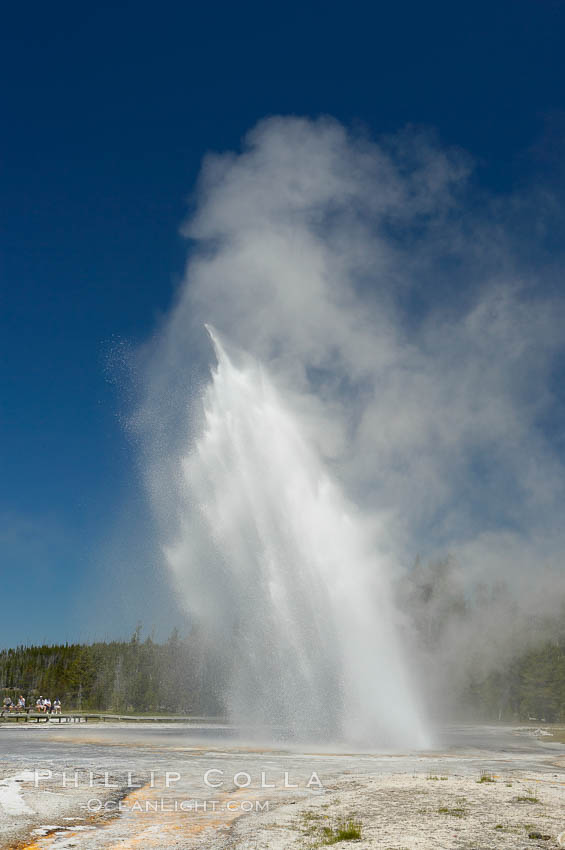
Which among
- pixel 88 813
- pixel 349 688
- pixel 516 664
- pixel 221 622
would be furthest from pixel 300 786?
pixel 516 664

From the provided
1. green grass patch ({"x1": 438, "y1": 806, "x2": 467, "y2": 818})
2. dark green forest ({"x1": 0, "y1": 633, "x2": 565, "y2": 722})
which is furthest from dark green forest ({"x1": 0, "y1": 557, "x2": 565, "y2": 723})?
green grass patch ({"x1": 438, "y1": 806, "x2": 467, "y2": 818})

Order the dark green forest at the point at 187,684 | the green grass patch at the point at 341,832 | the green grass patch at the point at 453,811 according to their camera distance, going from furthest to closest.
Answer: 1. the dark green forest at the point at 187,684
2. the green grass patch at the point at 453,811
3. the green grass patch at the point at 341,832

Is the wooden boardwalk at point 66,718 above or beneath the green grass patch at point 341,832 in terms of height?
beneath

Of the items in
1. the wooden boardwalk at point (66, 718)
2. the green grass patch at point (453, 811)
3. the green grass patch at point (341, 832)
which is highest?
the green grass patch at point (341, 832)

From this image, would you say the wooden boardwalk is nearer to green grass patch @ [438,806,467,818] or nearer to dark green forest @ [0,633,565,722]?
dark green forest @ [0,633,565,722]

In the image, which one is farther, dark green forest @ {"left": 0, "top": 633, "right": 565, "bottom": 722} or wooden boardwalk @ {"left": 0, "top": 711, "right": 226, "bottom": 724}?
dark green forest @ {"left": 0, "top": 633, "right": 565, "bottom": 722}

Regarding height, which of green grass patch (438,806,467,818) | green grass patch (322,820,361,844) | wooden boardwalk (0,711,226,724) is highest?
green grass patch (322,820,361,844)

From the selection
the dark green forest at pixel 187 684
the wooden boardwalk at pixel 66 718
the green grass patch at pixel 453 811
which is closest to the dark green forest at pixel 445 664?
the dark green forest at pixel 187 684

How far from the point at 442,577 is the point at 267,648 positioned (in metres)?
67.3

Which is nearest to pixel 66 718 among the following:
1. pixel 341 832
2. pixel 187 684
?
pixel 187 684

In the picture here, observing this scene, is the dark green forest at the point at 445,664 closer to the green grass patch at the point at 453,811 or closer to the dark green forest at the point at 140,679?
the dark green forest at the point at 140,679

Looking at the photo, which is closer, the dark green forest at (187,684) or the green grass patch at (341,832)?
the green grass patch at (341,832)

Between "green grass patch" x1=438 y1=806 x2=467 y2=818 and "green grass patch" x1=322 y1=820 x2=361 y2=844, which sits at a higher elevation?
"green grass patch" x1=322 y1=820 x2=361 y2=844

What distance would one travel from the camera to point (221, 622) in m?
47.0
